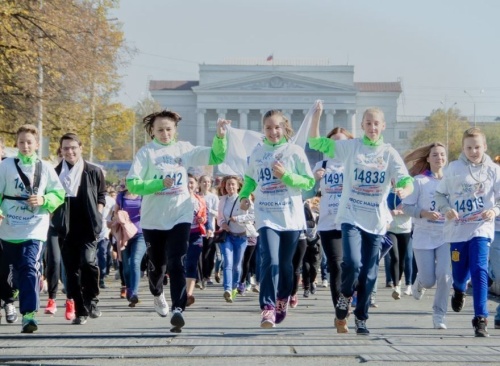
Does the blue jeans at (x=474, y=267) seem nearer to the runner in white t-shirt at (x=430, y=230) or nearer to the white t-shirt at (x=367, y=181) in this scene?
the runner in white t-shirt at (x=430, y=230)

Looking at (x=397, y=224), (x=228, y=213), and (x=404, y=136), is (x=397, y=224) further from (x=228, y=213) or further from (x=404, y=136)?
(x=404, y=136)

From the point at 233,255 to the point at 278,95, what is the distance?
11606cm

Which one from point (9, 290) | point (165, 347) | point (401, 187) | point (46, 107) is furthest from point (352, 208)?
point (46, 107)

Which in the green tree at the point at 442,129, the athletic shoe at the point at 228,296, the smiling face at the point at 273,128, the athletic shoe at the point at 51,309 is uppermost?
the green tree at the point at 442,129

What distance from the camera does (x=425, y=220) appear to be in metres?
12.0

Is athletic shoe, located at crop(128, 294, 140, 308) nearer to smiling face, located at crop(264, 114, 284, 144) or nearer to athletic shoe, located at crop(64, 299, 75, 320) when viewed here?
athletic shoe, located at crop(64, 299, 75, 320)

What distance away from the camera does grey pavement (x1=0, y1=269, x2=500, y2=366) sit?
26.4ft

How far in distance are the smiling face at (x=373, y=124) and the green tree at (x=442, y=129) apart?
8919cm

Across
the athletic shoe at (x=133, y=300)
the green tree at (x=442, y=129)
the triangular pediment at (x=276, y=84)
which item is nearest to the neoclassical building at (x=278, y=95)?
the triangular pediment at (x=276, y=84)

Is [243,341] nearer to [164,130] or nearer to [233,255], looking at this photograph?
[164,130]

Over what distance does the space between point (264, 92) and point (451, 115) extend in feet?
104

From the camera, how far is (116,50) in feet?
119

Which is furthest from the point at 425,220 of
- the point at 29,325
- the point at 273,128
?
the point at 29,325

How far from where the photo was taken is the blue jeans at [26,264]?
1083 centimetres
